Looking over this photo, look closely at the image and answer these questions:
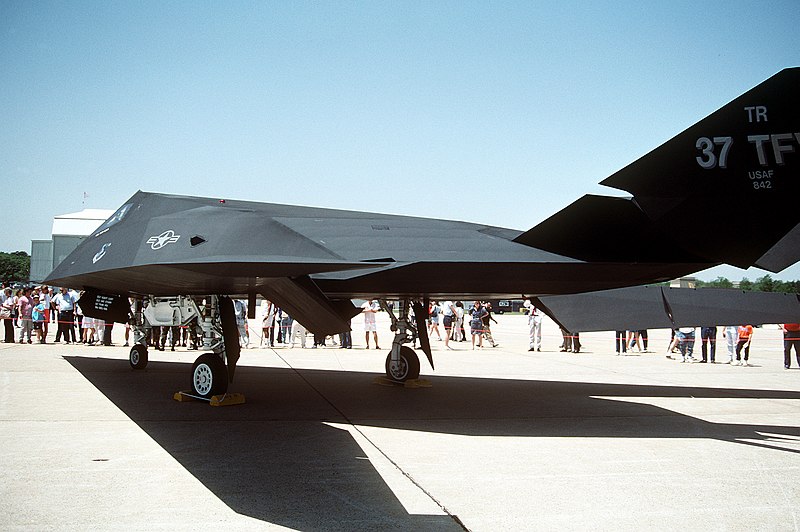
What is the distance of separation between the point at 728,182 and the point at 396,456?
432 cm

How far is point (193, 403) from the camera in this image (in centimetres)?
891

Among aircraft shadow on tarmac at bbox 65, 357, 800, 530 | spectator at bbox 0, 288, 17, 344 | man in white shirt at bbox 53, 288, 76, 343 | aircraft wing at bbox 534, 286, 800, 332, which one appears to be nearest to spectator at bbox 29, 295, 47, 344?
man in white shirt at bbox 53, 288, 76, 343

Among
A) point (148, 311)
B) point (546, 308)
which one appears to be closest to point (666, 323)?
point (546, 308)

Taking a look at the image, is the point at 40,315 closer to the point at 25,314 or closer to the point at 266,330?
the point at 25,314

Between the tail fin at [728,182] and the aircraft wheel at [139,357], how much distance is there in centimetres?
969

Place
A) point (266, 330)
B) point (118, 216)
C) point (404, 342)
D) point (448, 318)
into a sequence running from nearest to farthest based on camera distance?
point (118, 216) → point (404, 342) → point (266, 330) → point (448, 318)

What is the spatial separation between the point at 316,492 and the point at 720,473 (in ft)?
11.3

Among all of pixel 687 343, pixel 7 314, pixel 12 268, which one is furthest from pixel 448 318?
pixel 12 268

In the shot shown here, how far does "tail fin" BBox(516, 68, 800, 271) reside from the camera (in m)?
6.63

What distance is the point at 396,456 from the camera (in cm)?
604

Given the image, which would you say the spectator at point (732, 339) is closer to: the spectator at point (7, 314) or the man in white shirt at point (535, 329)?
the man in white shirt at point (535, 329)

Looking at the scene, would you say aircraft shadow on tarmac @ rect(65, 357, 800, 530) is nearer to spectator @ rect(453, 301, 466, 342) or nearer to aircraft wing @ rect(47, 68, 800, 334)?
aircraft wing @ rect(47, 68, 800, 334)

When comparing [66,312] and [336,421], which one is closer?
[336,421]

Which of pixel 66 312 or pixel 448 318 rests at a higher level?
pixel 66 312
